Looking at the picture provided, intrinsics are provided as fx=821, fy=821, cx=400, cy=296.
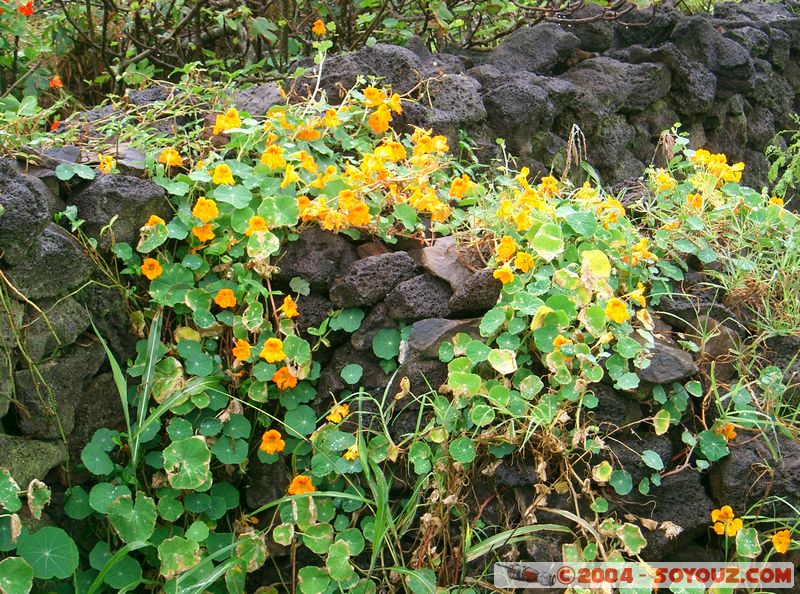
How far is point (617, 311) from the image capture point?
2.00 metres

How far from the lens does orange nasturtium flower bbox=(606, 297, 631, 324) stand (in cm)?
200

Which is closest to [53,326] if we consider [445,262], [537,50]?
[445,262]

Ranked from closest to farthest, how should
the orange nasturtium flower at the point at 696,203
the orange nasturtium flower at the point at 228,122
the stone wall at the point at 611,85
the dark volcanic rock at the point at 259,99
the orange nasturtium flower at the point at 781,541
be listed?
the orange nasturtium flower at the point at 781,541 → the orange nasturtium flower at the point at 228,122 → the orange nasturtium flower at the point at 696,203 → the dark volcanic rock at the point at 259,99 → the stone wall at the point at 611,85

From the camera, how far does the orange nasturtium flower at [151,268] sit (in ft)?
6.98

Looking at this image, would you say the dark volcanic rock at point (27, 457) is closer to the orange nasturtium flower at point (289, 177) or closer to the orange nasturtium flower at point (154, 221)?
the orange nasturtium flower at point (154, 221)

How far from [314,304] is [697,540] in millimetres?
1182

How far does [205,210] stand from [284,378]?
489mm

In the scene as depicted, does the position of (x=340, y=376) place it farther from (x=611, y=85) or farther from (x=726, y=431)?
(x=611, y=85)

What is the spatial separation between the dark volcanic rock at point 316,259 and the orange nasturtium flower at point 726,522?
3.79ft

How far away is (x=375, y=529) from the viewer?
1.88 m

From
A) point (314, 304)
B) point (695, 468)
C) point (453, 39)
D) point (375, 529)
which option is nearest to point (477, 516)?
point (375, 529)

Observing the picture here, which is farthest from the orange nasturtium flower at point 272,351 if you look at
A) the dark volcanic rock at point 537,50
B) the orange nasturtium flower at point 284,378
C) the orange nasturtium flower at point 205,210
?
the dark volcanic rock at point 537,50

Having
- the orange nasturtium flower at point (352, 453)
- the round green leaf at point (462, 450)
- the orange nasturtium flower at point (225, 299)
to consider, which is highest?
the orange nasturtium flower at point (225, 299)

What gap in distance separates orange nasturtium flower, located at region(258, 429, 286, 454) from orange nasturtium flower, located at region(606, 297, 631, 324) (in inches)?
34.3
